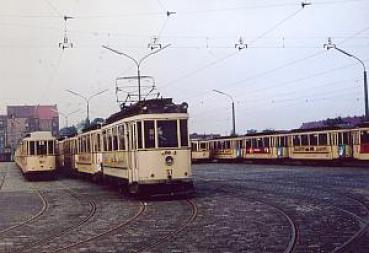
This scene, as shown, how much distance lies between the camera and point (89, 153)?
93.1 feet

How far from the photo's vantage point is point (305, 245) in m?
9.46

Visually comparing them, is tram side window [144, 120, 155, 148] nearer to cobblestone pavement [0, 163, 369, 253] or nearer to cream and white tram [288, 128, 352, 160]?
cobblestone pavement [0, 163, 369, 253]

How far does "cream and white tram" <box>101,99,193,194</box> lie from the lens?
1803 centimetres

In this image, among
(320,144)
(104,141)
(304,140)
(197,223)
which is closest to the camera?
(197,223)

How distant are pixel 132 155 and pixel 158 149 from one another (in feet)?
2.85

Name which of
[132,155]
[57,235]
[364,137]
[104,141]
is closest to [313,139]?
[364,137]

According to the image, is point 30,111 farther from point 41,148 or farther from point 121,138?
point 121,138

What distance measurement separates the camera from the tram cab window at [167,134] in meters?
18.3

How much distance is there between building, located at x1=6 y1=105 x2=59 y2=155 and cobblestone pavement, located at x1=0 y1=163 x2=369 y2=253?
101959 millimetres

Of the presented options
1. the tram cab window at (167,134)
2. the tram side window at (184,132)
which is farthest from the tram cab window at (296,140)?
the tram cab window at (167,134)

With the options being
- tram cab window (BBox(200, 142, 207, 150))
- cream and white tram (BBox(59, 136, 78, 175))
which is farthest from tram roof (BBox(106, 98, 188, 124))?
tram cab window (BBox(200, 142, 207, 150))

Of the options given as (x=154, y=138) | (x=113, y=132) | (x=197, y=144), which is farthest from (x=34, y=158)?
(x=197, y=144)

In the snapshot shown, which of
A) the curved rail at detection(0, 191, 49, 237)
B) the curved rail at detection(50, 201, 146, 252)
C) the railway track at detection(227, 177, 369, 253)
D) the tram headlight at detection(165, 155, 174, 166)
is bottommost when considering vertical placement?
the curved rail at detection(0, 191, 49, 237)

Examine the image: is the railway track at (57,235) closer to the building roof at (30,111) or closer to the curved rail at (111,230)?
the curved rail at (111,230)
